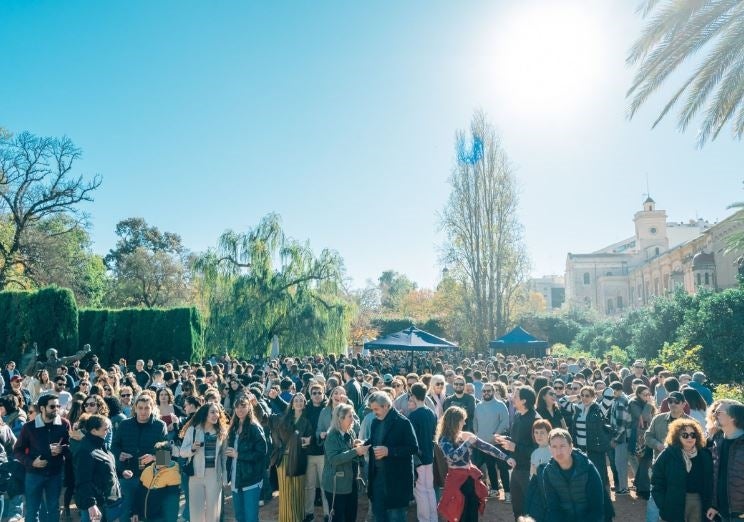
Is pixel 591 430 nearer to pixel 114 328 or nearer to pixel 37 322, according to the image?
pixel 37 322

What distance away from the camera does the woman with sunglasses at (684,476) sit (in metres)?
4.88

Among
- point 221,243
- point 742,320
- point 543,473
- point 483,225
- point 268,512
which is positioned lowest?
point 268,512

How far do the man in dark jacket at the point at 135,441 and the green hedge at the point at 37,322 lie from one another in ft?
73.9

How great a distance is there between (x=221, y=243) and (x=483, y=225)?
17917mm

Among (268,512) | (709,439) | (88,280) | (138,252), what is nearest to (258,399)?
(268,512)

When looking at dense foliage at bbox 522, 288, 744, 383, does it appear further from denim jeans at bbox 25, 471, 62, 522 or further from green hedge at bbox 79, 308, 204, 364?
green hedge at bbox 79, 308, 204, 364

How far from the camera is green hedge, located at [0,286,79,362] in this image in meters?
25.6

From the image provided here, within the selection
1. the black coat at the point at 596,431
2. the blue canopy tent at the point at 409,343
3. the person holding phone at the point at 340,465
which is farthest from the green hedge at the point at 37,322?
the black coat at the point at 596,431

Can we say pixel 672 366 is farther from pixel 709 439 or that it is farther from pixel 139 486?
pixel 139 486

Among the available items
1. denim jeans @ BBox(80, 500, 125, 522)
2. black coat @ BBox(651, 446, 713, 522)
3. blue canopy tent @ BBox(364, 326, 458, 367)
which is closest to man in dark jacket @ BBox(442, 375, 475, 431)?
black coat @ BBox(651, 446, 713, 522)

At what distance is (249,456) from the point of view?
629 cm

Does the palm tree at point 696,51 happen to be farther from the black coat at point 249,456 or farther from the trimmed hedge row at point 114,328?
the trimmed hedge row at point 114,328

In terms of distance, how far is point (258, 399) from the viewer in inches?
328

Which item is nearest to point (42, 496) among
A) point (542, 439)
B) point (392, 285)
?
point (542, 439)
